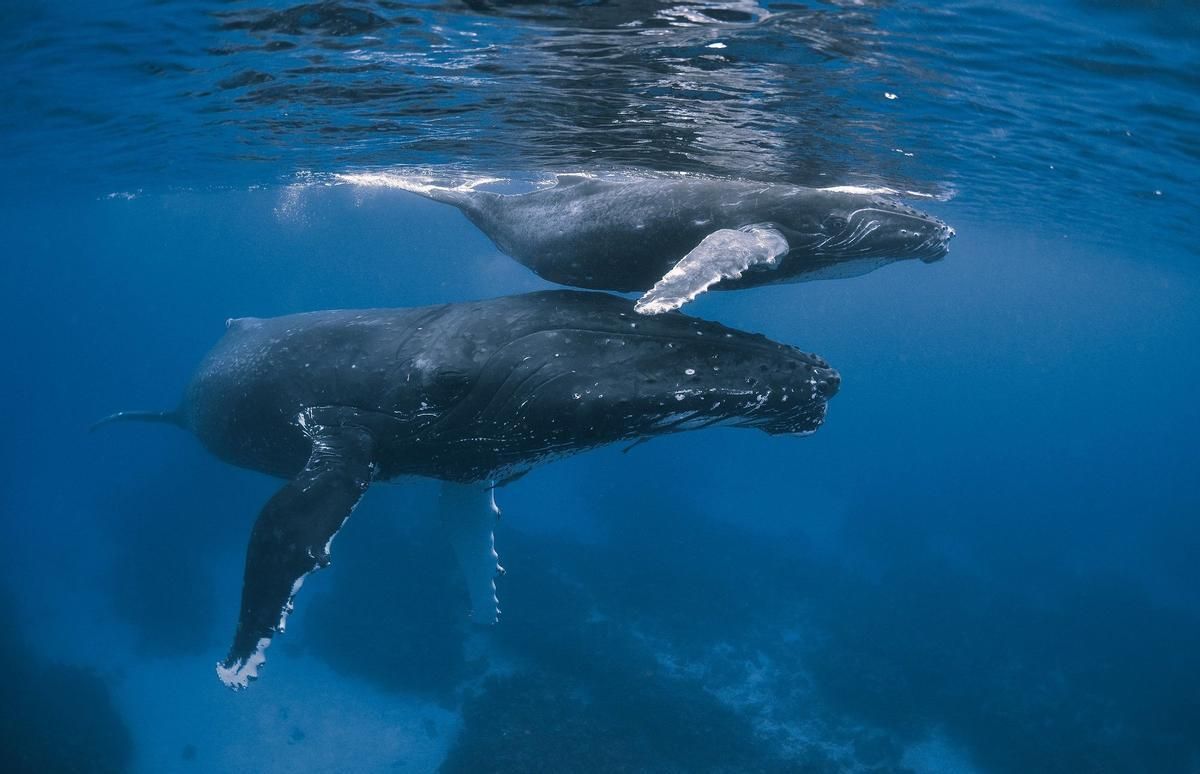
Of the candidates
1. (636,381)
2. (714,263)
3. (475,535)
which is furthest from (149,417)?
(714,263)

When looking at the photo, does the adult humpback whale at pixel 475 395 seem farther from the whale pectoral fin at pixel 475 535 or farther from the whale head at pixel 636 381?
the whale pectoral fin at pixel 475 535

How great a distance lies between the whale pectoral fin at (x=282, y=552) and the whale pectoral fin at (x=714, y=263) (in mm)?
3244

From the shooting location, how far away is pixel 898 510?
136 ft

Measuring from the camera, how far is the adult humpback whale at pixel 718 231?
21.0 feet

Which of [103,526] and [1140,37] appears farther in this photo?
[103,526]

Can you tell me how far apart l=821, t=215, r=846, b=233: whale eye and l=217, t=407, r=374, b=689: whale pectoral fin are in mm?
4965

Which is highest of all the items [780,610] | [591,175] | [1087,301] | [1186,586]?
[591,175]

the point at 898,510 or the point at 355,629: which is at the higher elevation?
the point at 355,629

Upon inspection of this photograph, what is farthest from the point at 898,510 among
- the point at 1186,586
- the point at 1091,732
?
the point at 1091,732

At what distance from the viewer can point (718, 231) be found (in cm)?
601

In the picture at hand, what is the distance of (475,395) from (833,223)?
145 inches

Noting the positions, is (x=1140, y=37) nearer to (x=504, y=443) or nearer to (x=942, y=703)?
(x=504, y=443)

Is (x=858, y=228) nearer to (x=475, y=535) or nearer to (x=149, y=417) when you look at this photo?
(x=475, y=535)

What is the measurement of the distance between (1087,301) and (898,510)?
6424cm
